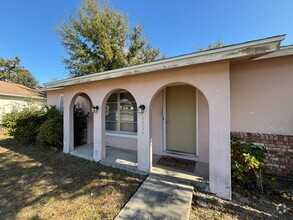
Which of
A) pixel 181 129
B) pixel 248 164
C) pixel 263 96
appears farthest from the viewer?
pixel 181 129

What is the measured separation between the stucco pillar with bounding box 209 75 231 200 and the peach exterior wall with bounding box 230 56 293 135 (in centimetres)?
125

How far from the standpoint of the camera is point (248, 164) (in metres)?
2.94

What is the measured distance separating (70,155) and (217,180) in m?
5.47

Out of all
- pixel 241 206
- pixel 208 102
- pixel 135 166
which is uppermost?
pixel 208 102

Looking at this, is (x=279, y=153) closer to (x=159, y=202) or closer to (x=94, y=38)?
(x=159, y=202)

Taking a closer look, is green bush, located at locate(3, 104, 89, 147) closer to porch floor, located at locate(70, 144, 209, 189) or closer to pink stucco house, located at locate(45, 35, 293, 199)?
pink stucco house, located at locate(45, 35, 293, 199)

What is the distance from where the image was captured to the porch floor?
349cm

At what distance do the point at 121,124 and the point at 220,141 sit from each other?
446 cm

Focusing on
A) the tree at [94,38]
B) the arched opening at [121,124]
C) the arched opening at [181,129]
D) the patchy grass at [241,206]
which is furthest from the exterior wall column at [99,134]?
the tree at [94,38]

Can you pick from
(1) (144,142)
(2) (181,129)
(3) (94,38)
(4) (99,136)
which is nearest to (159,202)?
(1) (144,142)

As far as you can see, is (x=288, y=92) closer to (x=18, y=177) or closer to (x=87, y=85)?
(x=87, y=85)

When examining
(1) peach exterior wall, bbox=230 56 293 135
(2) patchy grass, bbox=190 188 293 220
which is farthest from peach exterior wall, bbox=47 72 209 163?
(2) patchy grass, bbox=190 188 293 220

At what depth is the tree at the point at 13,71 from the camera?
27252 millimetres

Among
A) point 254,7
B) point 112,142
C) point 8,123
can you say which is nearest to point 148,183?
point 112,142
